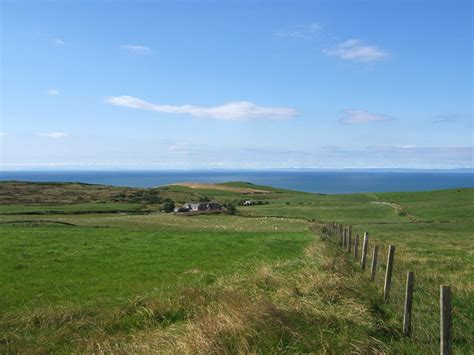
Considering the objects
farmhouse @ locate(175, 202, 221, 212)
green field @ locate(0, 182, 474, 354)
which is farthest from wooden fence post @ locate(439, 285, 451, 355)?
farmhouse @ locate(175, 202, 221, 212)

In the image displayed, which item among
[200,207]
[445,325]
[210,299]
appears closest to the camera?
[445,325]

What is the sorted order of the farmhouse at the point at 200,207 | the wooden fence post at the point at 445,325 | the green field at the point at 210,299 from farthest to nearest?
1. the farmhouse at the point at 200,207
2. the green field at the point at 210,299
3. the wooden fence post at the point at 445,325

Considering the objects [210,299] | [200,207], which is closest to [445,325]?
[210,299]

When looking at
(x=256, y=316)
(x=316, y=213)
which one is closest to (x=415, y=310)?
(x=256, y=316)

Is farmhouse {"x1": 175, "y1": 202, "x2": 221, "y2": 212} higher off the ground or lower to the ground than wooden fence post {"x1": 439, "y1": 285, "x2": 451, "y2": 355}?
lower

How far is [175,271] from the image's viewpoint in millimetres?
20938

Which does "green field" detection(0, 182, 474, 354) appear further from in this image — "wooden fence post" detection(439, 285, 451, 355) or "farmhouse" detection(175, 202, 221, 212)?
"farmhouse" detection(175, 202, 221, 212)

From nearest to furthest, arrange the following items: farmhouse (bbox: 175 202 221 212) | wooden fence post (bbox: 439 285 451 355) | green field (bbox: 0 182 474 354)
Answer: wooden fence post (bbox: 439 285 451 355)
green field (bbox: 0 182 474 354)
farmhouse (bbox: 175 202 221 212)

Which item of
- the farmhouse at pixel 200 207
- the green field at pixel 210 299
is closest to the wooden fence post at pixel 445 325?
the green field at pixel 210 299

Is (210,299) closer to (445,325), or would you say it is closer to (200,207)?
(445,325)

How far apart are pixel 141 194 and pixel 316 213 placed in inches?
2161

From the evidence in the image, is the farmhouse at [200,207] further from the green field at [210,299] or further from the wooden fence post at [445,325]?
the wooden fence post at [445,325]

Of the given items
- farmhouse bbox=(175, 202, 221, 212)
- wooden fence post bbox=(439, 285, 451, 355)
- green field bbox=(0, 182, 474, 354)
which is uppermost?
wooden fence post bbox=(439, 285, 451, 355)

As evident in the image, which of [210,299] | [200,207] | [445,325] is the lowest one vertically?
Result: [200,207]
